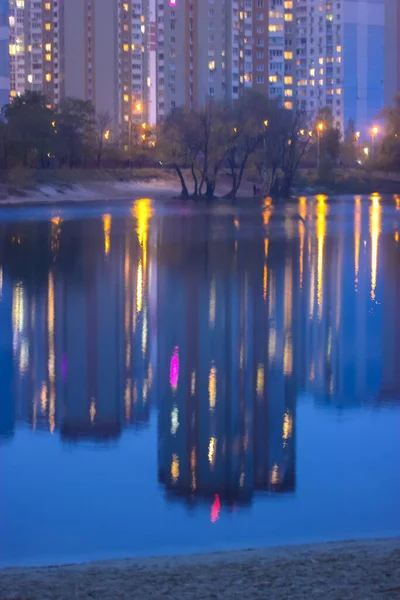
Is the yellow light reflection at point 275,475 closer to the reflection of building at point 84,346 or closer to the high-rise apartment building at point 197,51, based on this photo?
the reflection of building at point 84,346

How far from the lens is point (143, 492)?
6.39m

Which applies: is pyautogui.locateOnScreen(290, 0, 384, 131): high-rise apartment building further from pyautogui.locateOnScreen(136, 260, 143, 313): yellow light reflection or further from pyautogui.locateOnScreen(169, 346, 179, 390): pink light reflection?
pyautogui.locateOnScreen(169, 346, 179, 390): pink light reflection

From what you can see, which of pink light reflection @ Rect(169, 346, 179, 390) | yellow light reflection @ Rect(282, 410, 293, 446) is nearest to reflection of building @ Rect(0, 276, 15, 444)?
pink light reflection @ Rect(169, 346, 179, 390)

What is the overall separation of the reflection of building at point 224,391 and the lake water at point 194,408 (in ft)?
0.07

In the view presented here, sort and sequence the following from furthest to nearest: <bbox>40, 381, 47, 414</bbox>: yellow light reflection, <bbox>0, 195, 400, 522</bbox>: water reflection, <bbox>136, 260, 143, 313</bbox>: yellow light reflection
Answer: <bbox>136, 260, 143, 313</bbox>: yellow light reflection → <bbox>40, 381, 47, 414</bbox>: yellow light reflection → <bbox>0, 195, 400, 522</bbox>: water reflection

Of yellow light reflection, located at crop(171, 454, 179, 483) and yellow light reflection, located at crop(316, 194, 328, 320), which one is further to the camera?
yellow light reflection, located at crop(316, 194, 328, 320)

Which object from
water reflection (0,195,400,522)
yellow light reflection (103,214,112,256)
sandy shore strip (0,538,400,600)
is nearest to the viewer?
sandy shore strip (0,538,400,600)

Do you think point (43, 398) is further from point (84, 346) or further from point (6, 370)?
point (84, 346)

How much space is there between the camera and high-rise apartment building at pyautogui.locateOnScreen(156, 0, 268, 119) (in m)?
136

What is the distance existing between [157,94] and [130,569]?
462 feet

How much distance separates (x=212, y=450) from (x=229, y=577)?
107 inches

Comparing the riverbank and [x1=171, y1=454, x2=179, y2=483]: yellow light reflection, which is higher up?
the riverbank

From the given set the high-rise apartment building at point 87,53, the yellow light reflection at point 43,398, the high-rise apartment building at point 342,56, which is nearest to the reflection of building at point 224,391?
the yellow light reflection at point 43,398

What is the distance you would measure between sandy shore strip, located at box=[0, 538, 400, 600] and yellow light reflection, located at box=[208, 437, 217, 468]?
1.90m
